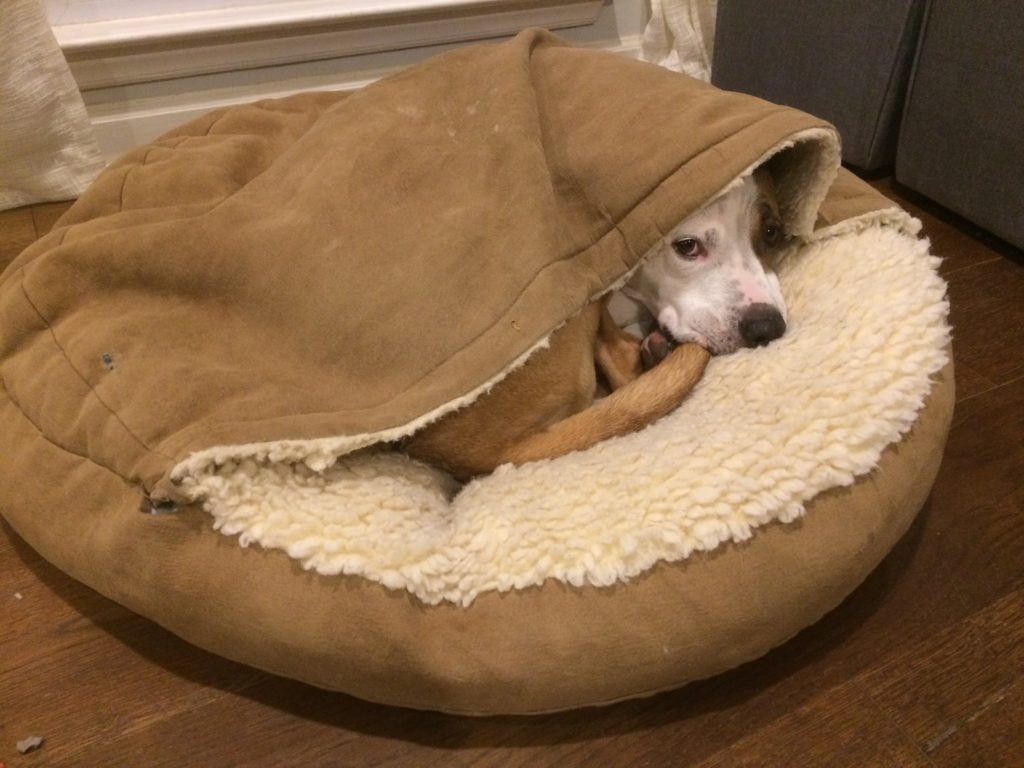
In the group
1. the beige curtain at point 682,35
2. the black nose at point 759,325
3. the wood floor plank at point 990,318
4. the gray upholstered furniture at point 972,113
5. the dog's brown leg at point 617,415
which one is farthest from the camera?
the beige curtain at point 682,35

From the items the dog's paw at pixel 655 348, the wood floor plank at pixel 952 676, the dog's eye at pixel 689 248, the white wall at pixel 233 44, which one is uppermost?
the white wall at pixel 233 44

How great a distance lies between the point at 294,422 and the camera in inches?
34.5

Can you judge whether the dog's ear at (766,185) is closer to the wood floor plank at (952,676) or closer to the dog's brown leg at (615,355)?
the dog's brown leg at (615,355)

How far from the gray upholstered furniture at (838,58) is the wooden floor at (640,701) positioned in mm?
1029

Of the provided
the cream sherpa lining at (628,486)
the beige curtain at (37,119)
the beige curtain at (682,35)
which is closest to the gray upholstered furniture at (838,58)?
the beige curtain at (682,35)

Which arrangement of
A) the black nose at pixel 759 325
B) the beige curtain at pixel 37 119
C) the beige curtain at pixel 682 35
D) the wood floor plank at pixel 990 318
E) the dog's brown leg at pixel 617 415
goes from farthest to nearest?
the beige curtain at pixel 682 35 → the beige curtain at pixel 37 119 → the wood floor plank at pixel 990 318 → the black nose at pixel 759 325 → the dog's brown leg at pixel 617 415

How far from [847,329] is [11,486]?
1.07m

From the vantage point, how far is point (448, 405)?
897mm

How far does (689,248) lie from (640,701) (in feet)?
2.03

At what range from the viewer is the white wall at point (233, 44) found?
183 cm

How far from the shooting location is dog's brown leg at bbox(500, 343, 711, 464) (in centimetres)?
100

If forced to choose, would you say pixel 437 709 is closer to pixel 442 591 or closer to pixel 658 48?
pixel 442 591

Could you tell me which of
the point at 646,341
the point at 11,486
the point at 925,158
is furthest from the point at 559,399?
the point at 925,158

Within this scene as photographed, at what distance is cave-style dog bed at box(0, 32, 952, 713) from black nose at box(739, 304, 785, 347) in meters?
0.04
